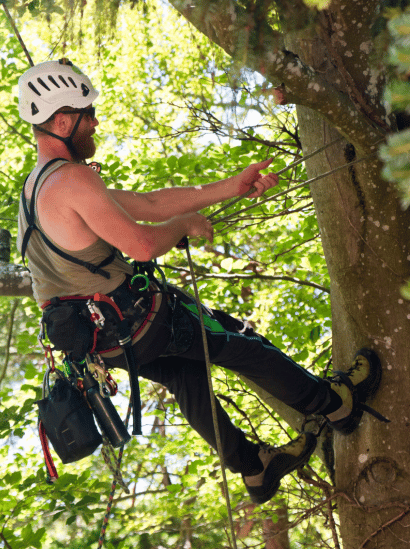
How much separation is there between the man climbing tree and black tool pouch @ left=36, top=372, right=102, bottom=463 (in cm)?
16

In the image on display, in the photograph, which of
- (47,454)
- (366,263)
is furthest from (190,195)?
(47,454)

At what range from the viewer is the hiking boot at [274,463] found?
111 inches

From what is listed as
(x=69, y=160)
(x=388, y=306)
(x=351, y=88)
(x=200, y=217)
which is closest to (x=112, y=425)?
(x=200, y=217)

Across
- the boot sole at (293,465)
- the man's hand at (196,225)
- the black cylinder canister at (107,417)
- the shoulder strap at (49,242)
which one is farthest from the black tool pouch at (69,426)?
the boot sole at (293,465)

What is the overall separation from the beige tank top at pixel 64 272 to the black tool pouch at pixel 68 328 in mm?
103

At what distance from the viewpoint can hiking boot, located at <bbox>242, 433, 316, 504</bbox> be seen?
282 centimetres

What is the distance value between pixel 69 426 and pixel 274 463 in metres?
1.08

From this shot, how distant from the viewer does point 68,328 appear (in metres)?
2.24

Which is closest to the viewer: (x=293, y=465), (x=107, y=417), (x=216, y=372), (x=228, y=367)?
(x=107, y=417)

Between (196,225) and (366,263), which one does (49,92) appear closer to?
(196,225)

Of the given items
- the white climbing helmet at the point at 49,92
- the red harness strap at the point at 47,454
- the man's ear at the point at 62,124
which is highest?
the white climbing helmet at the point at 49,92

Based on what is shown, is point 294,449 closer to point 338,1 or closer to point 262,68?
point 262,68

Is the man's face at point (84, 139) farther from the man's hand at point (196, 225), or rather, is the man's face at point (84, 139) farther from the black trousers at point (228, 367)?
the black trousers at point (228, 367)

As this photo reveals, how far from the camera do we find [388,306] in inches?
104
